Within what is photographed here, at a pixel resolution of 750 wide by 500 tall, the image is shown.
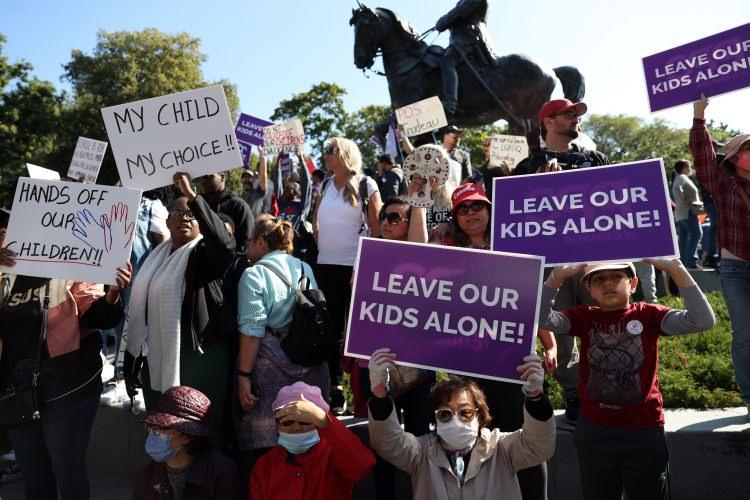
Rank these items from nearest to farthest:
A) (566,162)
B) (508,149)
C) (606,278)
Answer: (606,278), (566,162), (508,149)

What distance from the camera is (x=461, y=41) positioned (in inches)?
534

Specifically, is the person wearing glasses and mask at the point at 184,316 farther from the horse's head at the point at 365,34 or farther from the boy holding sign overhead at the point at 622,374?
the horse's head at the point at 365,34

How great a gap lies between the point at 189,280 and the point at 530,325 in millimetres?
1910

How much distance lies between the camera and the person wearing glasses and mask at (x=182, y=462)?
10.5 feet

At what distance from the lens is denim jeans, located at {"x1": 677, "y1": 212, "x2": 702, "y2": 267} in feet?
34.4

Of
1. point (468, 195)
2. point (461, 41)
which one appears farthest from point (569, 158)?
point (461, 41)

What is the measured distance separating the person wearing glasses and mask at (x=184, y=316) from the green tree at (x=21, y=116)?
31.1 meters

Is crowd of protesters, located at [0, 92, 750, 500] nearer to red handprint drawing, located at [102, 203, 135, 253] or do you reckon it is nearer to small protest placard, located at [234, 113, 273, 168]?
red handprint drawing, located at [102, 203, 135, 253]

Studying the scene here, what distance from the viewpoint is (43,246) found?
12.1ft

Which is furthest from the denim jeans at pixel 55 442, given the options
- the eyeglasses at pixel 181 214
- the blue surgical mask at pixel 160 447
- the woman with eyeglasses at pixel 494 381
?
the woman with eyeglasses at pixel 494 381

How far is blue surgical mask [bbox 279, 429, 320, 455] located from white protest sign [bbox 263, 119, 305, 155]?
7.39 metres

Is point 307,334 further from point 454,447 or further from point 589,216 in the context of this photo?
point 589,216

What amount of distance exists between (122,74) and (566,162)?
39333 millimetres

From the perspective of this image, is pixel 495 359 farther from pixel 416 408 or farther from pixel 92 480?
pixel 92 480
